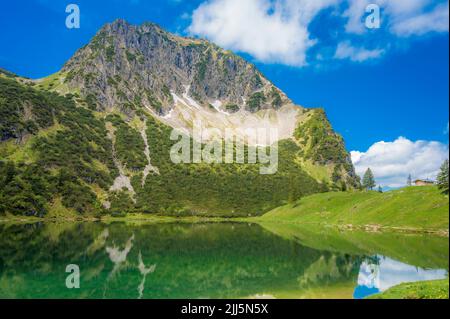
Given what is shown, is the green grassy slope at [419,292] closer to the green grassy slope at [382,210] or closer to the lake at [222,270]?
the lake at [222,270]

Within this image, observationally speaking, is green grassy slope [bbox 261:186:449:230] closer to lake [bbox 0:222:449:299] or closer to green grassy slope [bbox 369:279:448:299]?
lake [bbox 0:222:449:299]

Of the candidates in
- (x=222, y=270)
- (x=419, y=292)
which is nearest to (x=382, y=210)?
(x=222, y=270)

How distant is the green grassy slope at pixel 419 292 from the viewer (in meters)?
26.2

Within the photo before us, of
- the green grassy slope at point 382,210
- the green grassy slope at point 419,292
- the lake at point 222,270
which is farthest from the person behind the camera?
the green grassy slope at point 382,210

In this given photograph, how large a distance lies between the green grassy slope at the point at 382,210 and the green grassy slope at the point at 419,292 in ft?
195

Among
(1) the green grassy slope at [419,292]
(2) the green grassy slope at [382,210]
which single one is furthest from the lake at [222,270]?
(2) the green grassy slope at [382,210]

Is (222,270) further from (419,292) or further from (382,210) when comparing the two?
(382,210)

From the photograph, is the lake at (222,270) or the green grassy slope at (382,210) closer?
the lake at (222,270)

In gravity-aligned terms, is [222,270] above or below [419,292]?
below

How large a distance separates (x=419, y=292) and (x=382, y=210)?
8860 cm

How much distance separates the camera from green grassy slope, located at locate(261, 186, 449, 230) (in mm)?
89944

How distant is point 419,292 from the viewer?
2791 cm

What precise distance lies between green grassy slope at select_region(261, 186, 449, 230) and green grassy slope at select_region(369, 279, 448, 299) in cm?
5929

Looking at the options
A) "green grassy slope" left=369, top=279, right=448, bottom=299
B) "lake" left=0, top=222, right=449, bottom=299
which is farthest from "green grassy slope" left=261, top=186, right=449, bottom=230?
"green grassy slope" left=369, top=279, right=448, bottom=299
